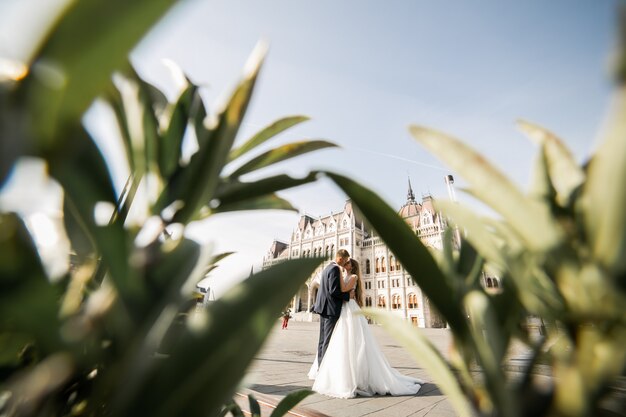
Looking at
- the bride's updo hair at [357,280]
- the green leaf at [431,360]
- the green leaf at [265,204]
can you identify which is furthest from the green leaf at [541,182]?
the bride's updo hair at [357,280]

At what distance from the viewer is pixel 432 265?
31cm

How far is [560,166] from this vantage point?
350 mm

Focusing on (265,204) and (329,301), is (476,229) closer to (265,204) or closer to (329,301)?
(265,204)

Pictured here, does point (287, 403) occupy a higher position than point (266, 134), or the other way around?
point (266, 134)

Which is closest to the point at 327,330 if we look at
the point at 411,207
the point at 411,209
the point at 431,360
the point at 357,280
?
the point at 357,280

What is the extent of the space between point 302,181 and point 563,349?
0.35m

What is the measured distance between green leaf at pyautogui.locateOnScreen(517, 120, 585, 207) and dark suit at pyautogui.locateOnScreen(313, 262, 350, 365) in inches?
154

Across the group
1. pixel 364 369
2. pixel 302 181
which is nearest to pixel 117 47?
pixel 302 181

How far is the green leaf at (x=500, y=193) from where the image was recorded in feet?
0.88

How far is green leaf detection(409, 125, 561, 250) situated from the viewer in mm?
269

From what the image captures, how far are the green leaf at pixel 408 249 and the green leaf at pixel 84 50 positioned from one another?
0.21 meters

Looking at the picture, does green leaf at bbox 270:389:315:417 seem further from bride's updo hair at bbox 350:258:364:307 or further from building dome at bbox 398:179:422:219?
building dome at bbox 398:179:422:219

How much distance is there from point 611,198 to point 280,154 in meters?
0.39

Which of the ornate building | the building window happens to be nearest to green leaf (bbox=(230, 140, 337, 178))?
the ornate building
